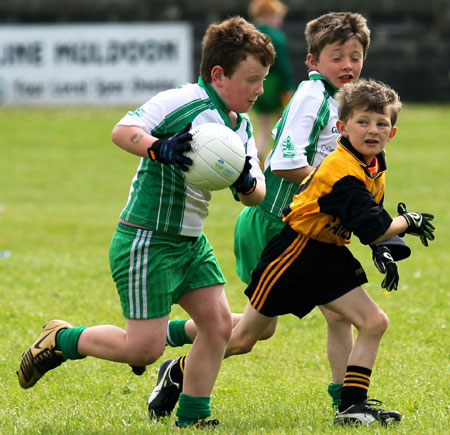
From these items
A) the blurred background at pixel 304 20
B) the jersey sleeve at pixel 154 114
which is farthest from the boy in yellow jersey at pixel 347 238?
the blurred background at pixel 304 20

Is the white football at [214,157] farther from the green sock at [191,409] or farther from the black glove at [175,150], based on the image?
the green sock at [191,409]

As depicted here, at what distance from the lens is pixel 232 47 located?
462cm

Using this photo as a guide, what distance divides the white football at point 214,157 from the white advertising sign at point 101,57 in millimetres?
17224

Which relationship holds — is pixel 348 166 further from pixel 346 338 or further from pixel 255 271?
pixel 346 338

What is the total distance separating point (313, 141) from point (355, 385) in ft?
4.40

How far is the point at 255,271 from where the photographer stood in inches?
185

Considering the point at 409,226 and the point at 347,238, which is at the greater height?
the point at 409,226

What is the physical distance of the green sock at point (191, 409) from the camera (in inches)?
186

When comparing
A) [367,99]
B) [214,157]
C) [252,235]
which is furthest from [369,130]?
[252,235]

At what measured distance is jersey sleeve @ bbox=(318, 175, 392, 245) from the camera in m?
4.37

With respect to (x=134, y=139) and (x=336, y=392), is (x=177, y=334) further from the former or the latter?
(x=134, y=139)

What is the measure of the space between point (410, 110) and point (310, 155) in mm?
18102

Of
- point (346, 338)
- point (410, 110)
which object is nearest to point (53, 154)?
point (410, 110)

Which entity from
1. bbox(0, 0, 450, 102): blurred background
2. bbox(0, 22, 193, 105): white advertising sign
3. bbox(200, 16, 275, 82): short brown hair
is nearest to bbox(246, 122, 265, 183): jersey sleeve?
bbox(200, 16, 275, 82): short brown hair
